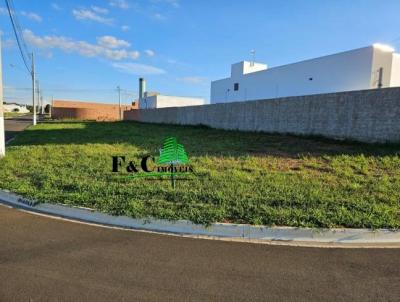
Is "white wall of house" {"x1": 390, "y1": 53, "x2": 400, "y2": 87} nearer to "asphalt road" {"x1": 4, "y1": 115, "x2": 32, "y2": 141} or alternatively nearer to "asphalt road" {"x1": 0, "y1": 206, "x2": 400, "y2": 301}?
"asphalt road" {"x1": 0, "y1": 206, "x2": 400, "y2": 301}

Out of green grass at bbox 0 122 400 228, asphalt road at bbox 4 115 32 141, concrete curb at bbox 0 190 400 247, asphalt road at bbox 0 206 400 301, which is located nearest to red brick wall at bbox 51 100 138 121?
asphalt road at bbox 4 115 32 141

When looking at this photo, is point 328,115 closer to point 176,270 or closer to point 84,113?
point 176,270

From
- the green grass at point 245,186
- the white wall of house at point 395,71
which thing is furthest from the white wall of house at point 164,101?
the green grass at point 245,186

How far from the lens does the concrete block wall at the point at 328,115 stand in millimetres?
11477

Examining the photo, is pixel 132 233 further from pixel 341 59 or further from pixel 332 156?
pixel 341 59

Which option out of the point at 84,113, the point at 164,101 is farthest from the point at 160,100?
the point at 84,113

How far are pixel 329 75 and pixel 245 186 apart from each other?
22058 mm

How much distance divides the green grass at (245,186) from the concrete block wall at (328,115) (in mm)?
1132

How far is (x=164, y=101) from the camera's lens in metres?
58.7

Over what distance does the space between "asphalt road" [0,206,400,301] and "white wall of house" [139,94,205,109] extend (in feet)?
178

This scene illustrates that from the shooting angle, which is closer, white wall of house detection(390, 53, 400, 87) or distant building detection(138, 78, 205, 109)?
white wall of house detection(390, 53, 400, 87)

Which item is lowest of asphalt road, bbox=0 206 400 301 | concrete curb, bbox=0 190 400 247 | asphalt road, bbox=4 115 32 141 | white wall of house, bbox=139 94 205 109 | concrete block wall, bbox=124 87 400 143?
asphalt road, bbox=0 206 400 301

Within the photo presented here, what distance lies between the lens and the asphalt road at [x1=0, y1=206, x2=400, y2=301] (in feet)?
10.5

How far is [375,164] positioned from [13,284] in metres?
8.80
